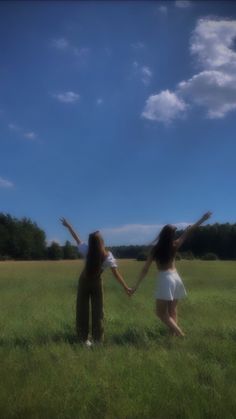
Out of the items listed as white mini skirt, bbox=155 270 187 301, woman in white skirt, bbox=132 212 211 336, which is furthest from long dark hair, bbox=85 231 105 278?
white mini skirt, bbox=155 270 187 301

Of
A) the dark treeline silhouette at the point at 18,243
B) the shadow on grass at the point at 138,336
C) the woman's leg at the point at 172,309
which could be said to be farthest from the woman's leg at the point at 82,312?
the dark treeline silhouette at the point at 18,243

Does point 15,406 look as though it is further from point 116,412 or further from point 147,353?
point 147,353

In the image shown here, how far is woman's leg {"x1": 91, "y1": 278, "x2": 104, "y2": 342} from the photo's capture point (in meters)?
9.14

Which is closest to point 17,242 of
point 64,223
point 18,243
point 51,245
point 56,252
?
point 18,243

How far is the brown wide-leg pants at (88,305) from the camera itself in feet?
30.1

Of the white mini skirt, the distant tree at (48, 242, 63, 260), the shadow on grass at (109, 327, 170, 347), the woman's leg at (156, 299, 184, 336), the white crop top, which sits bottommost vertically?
the shadow on grass at (109, 327, 170, 347)

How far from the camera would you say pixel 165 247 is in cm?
927

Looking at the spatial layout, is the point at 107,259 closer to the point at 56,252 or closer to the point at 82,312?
the point at 82,312

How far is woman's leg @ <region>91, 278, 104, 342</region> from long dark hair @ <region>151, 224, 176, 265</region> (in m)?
1.02

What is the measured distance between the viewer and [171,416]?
5.57 m

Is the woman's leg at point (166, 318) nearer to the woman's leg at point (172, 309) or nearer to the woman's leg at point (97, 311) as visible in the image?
the woman's leg at point (172, 309)

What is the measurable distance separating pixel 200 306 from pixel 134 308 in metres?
1.53

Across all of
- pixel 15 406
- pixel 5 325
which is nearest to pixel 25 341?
pixel 5 325

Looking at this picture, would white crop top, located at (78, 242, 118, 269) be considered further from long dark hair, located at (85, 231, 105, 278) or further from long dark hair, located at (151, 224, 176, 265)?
long dark hair, located at (151, 224, 176, 265)
